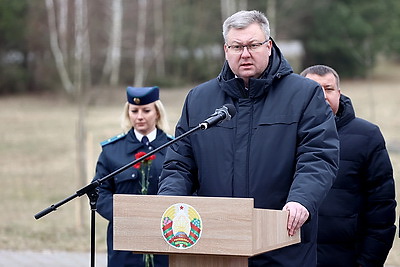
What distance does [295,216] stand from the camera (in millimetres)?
3660

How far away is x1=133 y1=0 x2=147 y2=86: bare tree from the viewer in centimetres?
3803

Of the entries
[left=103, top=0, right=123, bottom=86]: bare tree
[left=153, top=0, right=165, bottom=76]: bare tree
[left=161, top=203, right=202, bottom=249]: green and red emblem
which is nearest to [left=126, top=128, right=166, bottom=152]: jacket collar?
[left=161, top=203, right=202, bottom=249]: green and red emblem

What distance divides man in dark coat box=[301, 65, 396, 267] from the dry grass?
3.79m

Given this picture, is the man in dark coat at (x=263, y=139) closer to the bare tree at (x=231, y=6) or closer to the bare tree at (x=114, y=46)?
the bare tree at (x=114, y=46)

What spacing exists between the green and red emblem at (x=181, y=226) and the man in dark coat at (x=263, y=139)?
60 centimetres

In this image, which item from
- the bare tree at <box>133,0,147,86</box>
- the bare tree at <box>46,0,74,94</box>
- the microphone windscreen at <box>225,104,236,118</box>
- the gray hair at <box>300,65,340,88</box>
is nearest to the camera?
the microphone windscreen at <box>225,104,236,118</box>

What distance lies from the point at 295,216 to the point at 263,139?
532 millimetres

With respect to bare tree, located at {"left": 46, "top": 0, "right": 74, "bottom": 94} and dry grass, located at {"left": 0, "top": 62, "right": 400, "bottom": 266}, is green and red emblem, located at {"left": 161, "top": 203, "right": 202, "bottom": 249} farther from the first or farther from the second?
bare tree, located at {"left": 46, "top": 0, "right": 74, "bottom": 94}

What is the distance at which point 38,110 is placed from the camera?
1300 inches

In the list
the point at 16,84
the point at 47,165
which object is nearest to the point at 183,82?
the point at 16,84

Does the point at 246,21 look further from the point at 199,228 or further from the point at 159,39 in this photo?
the point at 159,39

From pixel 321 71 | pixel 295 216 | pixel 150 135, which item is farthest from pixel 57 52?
pixel 295 216

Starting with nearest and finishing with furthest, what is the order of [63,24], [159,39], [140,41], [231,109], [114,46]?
1. [231,109]
2. [63,24]
3. [114,46]
4. [140,41]
5. [159,39]

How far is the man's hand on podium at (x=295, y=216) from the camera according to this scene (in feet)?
12.0
